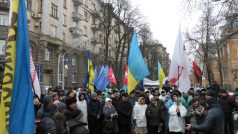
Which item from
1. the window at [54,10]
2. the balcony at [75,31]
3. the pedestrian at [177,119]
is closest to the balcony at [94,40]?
the balcony at [75,31]

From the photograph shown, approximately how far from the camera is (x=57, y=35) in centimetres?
3928

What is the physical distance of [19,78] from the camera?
4008 mm

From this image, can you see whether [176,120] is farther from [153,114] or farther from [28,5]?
[28,5]

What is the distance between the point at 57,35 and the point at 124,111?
30.2m

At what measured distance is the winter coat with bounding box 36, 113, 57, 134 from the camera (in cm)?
512

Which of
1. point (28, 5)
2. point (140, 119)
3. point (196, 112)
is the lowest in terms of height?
point (140, 119)

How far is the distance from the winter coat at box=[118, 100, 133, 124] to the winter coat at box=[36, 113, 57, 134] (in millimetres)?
5474

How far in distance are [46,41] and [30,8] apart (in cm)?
395

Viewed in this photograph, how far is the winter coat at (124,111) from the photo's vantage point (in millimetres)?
10633

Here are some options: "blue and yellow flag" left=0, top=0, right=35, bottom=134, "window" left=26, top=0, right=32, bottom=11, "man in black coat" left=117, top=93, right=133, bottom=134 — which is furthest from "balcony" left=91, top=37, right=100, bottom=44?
"blue and yellow flag" left=0, top=0, right=35, bottom=134

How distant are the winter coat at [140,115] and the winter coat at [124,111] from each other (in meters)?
0.56

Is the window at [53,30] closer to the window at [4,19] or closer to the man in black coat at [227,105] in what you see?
the window at [4,19]

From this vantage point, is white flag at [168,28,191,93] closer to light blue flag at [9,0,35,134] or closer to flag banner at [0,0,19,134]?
light blue flag at [9,0,35,134]

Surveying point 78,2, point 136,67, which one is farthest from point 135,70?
point 78,2
